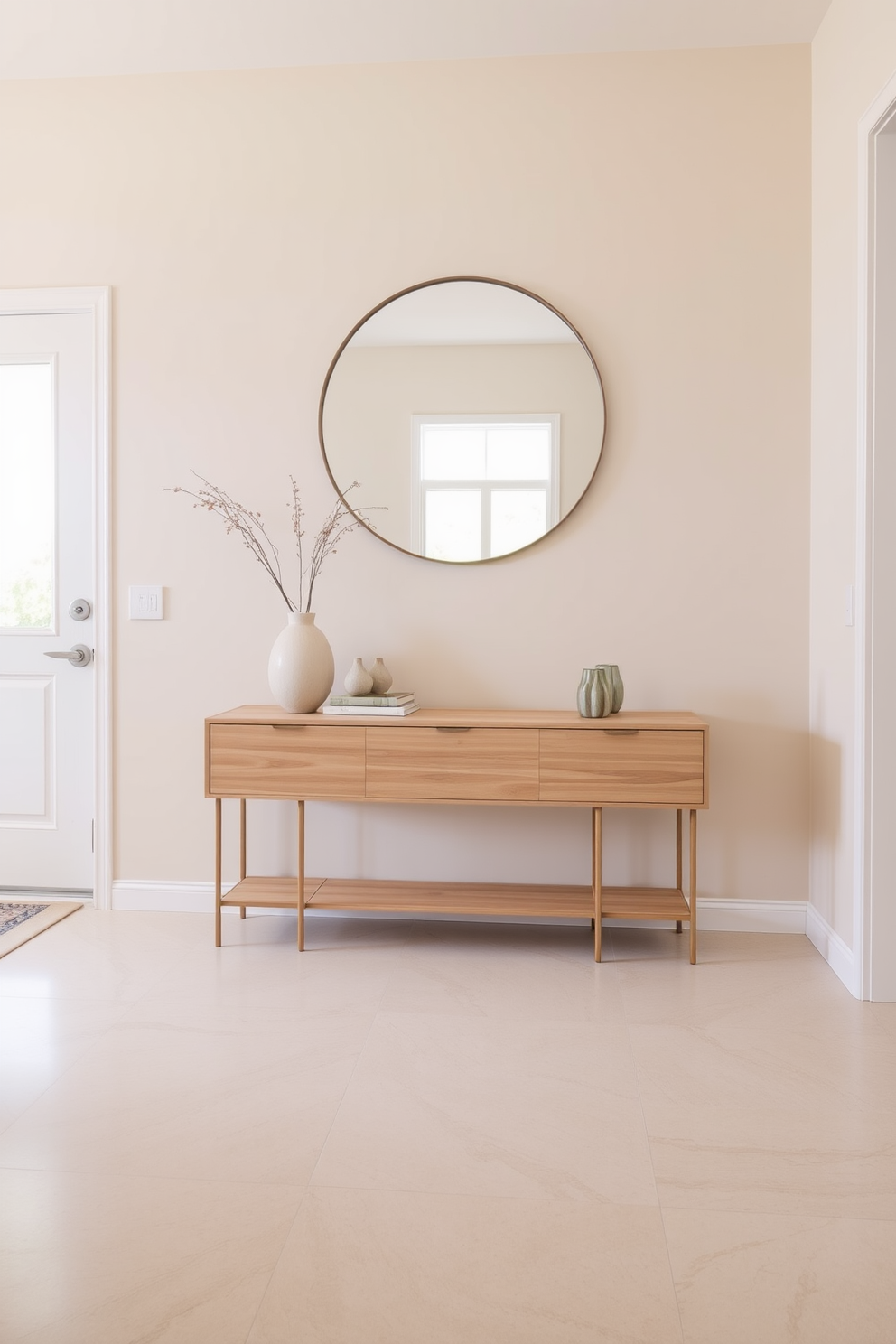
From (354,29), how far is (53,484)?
5.67ft

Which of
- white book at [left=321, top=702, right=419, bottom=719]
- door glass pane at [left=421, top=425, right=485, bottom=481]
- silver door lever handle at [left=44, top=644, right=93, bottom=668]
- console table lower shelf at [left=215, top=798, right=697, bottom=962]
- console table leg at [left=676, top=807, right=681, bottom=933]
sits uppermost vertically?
door glass pane at [left=421, top=425, right=485, bottom=481]

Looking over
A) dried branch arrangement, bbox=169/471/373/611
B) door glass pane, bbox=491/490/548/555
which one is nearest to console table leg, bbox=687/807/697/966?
door glass pane, bbox=491/490/548/555

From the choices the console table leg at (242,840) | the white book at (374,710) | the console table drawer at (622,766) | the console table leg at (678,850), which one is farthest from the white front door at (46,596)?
the console table leg at (678,850)

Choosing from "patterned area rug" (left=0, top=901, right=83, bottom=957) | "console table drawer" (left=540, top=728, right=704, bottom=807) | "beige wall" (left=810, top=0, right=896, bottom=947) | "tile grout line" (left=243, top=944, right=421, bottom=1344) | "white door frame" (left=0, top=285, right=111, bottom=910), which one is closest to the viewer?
"tile grout line" (left=243, top=944, right=421, bottom=1344)

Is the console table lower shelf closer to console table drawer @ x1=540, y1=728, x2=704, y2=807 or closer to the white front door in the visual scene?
console table drawer @ x1=540, y1=728, x2=704, y2=807

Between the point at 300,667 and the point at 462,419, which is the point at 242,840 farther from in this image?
the point at 462,419

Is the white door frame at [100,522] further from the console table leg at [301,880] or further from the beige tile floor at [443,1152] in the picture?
the console table leg at [301,880]

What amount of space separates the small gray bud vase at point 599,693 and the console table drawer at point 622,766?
98 mm

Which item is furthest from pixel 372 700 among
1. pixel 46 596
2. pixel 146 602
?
pixel 46 596

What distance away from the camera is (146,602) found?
3.19 m

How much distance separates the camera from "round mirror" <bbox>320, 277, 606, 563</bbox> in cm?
301

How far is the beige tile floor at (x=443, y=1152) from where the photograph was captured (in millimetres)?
1338

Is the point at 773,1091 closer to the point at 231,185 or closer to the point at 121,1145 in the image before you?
the point at 121,1145

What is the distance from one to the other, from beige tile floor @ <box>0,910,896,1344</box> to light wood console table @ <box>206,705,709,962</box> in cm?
18
